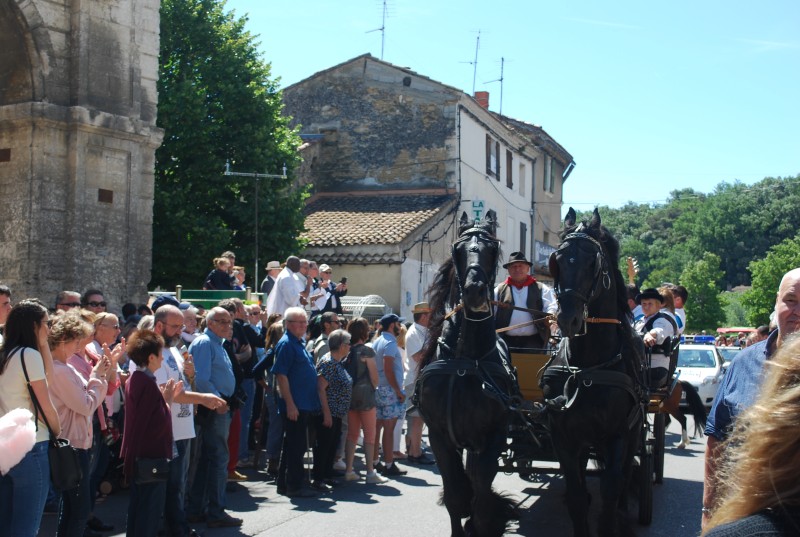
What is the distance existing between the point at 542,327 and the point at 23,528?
15.8ft

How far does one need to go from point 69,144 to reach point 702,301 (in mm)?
64015

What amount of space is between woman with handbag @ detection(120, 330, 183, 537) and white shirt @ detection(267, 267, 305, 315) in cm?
723

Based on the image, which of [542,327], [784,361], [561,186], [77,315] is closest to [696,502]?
[542,327]

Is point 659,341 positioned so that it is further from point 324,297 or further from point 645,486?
point 324,297

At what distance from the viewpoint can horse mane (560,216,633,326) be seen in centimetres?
668

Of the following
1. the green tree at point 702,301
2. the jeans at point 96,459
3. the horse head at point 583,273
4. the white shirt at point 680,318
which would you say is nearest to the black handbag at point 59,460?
the jeans at point 96,459

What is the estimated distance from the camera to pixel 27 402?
5516mm

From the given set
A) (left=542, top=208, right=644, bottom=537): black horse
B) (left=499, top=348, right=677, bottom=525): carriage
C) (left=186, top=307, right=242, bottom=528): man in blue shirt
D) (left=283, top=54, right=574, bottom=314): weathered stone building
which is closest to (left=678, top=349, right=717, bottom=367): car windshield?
(left=283, top=54, right=574, bottom=314): weathered stone building

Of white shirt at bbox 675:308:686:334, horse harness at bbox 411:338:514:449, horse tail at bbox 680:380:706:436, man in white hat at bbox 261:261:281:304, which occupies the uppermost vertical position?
man in white hat at bbox 261:261:281:304

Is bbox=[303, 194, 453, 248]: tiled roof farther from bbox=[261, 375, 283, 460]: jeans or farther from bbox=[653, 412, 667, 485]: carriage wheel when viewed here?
bbox=[653, 412, 667, 485]: carriage wheel

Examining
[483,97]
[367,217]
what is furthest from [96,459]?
[483,97]

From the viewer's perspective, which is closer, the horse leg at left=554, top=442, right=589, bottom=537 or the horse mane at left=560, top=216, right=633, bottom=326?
the horse leg at left=554, top=442, right=589, bottom=537

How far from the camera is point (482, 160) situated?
34.2 m

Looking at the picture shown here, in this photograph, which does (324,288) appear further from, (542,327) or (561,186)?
(561,186)
